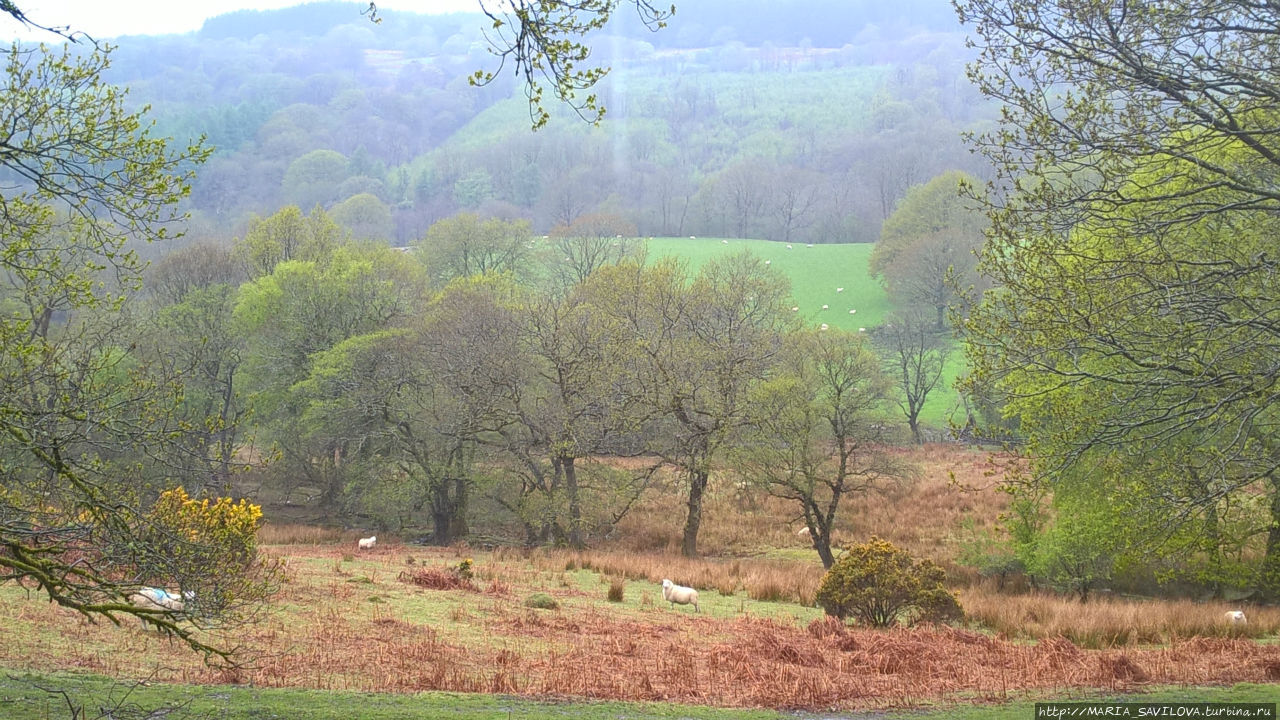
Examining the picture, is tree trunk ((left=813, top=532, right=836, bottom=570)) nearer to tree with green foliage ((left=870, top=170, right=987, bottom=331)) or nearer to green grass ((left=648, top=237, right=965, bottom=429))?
tree with green foliage ((left=870, top=170, right=987, bottom=331))

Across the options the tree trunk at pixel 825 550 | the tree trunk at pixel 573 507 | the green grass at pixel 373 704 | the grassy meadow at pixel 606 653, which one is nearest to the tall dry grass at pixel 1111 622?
the grassy meadow at pixel 606 653

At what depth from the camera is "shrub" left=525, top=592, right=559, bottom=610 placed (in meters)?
16.2

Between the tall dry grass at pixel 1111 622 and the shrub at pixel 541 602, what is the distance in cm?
743

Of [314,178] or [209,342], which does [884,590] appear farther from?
→ [314,178]

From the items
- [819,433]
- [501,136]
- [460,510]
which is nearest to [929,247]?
[819,433]

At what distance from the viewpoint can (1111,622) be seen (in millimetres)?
14578

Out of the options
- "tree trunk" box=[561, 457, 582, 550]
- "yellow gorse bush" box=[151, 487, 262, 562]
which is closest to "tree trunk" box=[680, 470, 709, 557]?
"tree trunk" box=[561, 457, 582, 550]

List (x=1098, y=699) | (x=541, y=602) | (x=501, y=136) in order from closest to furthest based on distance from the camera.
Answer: (x=1098, y=699) → (x=541, y=602) → (x=501, y=136)

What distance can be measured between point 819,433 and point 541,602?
1510 cm

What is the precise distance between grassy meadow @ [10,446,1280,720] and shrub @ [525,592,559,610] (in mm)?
179

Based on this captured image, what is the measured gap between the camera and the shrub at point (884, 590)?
1549cm

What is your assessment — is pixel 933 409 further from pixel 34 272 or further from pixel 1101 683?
pixel 34 272

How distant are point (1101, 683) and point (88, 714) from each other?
939cm

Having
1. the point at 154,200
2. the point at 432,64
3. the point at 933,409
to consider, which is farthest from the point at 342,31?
the point at 154,200
